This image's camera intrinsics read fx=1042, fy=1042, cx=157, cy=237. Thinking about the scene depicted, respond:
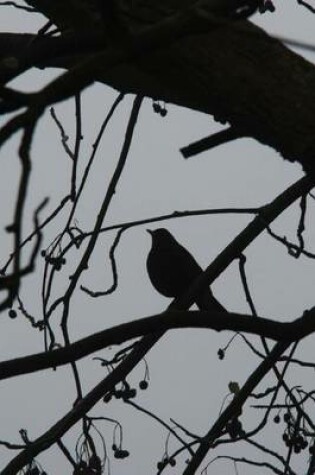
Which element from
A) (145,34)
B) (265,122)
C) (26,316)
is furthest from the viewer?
(26,316)

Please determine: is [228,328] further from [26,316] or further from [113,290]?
[26,316]

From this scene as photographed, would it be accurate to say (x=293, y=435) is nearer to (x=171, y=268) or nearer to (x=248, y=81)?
(x=248, y=81)

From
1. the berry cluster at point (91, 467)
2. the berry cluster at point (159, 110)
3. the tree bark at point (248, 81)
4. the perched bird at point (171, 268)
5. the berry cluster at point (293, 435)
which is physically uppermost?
the perched bird at point (171, 268)

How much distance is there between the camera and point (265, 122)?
2.03m

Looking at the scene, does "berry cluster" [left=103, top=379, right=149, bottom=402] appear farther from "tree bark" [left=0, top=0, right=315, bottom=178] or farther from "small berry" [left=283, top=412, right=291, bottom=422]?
"tree bark" [left=0, top=0, right=315, bottom=178]

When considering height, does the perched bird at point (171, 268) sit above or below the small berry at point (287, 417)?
above

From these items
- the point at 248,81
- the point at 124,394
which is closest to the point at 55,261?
the point at 124,394

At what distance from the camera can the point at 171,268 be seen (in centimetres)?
640

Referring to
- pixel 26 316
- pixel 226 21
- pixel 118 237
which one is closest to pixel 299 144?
pixel 226 21

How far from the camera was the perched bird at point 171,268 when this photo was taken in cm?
629

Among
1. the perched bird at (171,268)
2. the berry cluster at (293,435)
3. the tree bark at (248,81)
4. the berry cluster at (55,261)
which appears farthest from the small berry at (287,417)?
the perched bird at (171,268)

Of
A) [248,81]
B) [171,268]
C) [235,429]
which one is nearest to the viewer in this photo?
[248,81]

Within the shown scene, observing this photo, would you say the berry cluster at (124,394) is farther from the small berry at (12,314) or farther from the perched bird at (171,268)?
the perched bird at (171,268)

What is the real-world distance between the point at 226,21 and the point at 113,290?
1.92 meters
